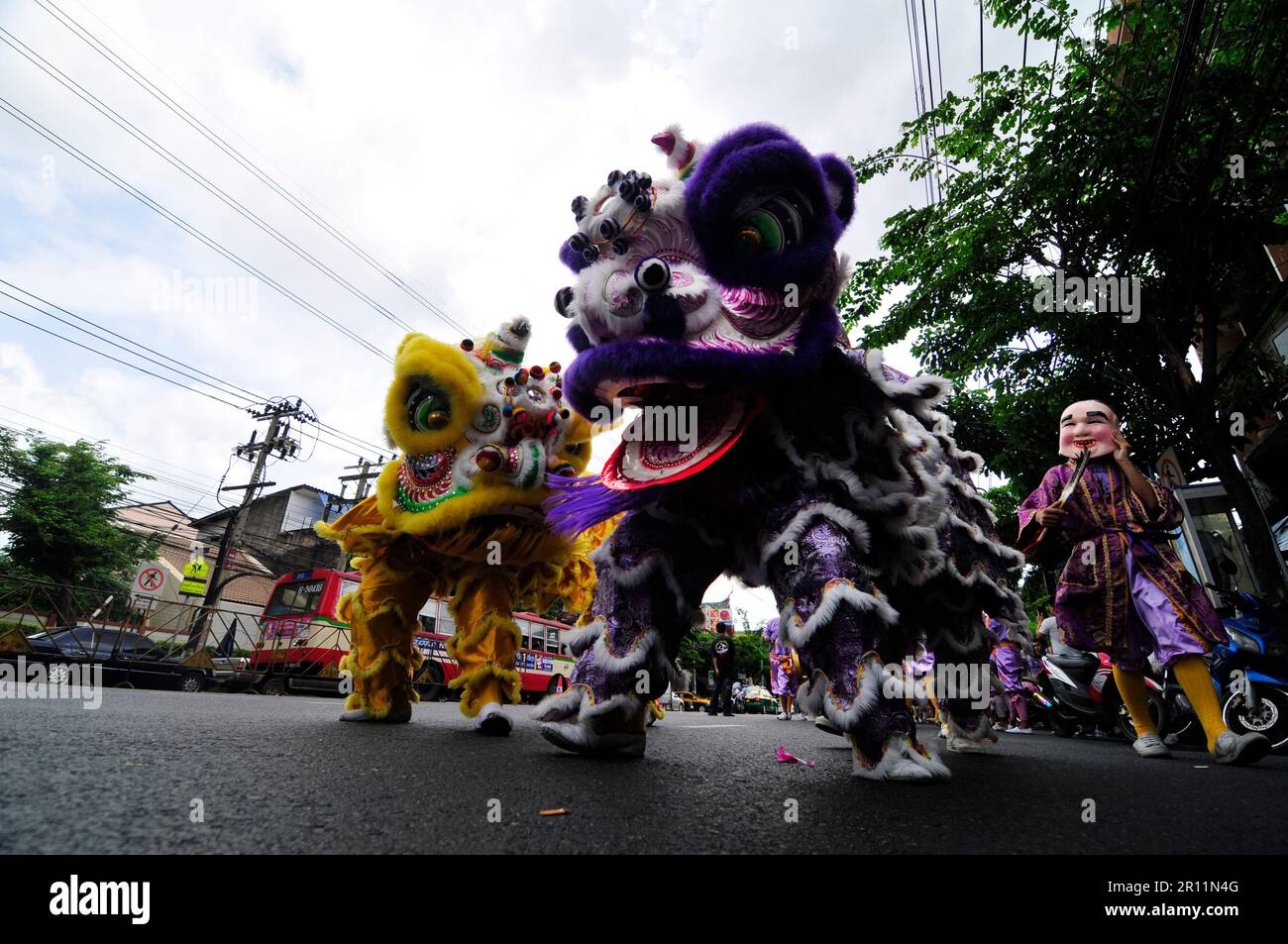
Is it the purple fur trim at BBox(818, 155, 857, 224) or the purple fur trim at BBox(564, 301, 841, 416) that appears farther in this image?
the purple fur trim at BBox(818, 155, 857, 224)

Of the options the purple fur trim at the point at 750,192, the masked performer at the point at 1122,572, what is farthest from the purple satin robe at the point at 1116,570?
the purple fur trim at the point at 750,192

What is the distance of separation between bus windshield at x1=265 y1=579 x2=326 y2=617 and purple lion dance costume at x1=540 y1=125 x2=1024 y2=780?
10843mm

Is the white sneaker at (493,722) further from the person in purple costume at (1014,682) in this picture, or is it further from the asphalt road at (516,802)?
the person in purple costume at (1014,682)

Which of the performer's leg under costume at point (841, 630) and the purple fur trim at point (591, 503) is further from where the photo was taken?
the purple fur trim at point (591, 503)

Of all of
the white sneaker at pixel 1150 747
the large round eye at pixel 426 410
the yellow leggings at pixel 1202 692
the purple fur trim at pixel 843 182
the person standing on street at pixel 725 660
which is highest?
the purple fur trim at pixel 843 182

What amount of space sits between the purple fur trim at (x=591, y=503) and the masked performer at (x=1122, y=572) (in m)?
2.16

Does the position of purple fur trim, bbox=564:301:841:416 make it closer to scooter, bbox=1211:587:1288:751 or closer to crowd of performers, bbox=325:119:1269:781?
crowd of performers, bbox=325:119:1269:781

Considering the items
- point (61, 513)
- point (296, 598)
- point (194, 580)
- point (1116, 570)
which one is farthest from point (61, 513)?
point (1116, 570)

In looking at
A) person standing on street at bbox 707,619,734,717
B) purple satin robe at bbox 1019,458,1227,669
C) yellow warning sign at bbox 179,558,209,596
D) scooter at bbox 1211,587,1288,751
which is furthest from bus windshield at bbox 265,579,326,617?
scooter at bbox 1211,587,1288,751

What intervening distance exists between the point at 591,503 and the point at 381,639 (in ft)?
5.16

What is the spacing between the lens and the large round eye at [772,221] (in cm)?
209

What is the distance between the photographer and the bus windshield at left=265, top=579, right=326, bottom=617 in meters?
11.5
